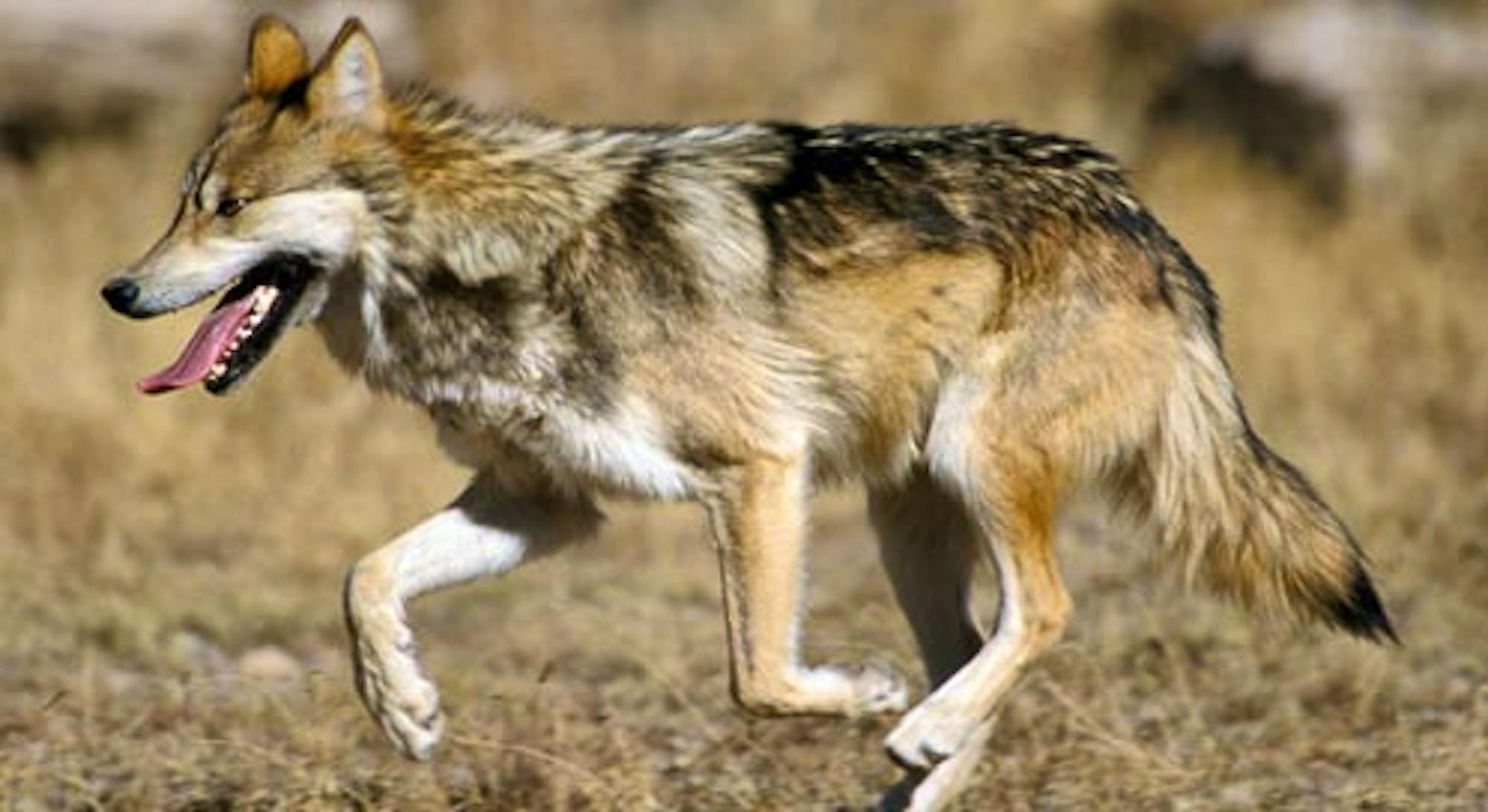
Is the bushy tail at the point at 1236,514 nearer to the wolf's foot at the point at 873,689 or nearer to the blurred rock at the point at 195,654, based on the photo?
the wolf's foot at the point at 873,689

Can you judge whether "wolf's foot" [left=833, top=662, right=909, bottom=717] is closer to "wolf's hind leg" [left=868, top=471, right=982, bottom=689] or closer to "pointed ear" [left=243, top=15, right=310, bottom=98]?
"wolf's hind leg" [left=868, top=471, right=982, bottom=689]

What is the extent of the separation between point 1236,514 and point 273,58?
2313 mm

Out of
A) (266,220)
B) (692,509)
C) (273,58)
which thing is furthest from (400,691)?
(692,509)

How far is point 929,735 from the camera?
5.30m

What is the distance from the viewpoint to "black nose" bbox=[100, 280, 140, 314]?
200 inches

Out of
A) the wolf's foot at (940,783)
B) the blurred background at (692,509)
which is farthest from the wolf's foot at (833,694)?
the blurred background at (692,509)

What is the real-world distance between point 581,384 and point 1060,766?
155 centimetres

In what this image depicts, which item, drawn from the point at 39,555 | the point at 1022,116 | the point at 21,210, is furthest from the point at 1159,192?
the point at 39,555

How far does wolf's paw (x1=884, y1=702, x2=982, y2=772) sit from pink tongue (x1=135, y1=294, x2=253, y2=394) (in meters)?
1.58

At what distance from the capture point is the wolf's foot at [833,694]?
5.24 meters

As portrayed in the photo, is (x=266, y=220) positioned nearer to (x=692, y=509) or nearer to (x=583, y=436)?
(x=583, y=436)

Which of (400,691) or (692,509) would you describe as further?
(692,509)

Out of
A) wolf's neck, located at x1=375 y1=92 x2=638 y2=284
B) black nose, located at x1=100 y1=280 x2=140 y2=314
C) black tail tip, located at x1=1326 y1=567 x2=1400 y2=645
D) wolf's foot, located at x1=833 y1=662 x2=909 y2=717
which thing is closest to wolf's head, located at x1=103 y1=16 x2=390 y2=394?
black nose, located at x1=100 y1=280 x2=140 y2=314

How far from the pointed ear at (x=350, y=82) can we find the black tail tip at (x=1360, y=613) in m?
2.28
